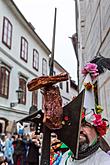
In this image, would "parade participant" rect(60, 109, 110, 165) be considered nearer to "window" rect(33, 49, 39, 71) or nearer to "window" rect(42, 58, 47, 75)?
"window" rect(33, 49, 39, 71)

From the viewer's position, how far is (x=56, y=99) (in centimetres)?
164

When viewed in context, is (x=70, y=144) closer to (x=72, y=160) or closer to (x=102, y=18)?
(x=72, y=160)

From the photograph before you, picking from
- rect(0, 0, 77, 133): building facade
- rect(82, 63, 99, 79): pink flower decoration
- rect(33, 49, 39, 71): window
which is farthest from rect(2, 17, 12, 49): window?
rect(82, 63, 99, 79): pink flower decoration

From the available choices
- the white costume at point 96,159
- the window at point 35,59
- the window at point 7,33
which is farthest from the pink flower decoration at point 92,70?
the window at point 35,59

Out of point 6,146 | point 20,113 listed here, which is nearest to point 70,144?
point 6,146

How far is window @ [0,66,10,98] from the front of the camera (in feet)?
42.9

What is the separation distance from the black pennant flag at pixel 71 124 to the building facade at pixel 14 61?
9.91 metres

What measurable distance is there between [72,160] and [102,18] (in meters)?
3.61

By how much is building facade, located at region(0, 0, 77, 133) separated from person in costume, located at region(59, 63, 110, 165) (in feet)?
31.4

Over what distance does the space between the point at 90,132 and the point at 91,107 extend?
20 cm

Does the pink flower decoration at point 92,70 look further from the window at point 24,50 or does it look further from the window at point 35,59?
the window at point 35,59

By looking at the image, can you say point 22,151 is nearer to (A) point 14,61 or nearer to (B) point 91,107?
(B) point 91,107

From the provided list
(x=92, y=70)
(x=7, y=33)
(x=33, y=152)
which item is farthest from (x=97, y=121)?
(x=7, y=33)

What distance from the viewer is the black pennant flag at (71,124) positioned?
1543 millimetres
